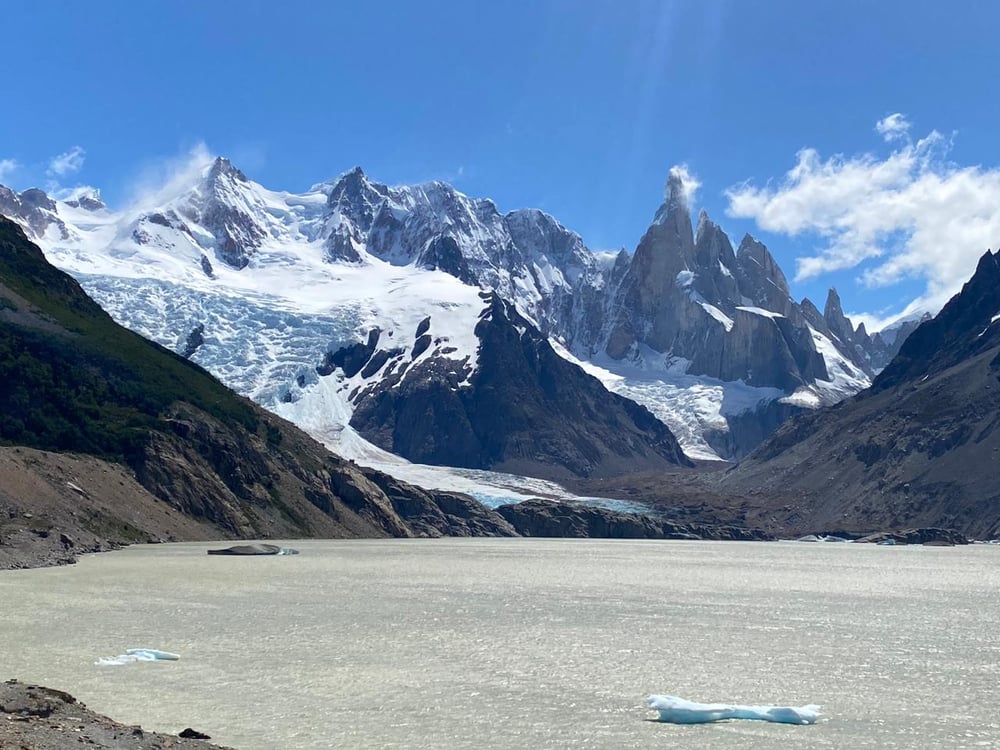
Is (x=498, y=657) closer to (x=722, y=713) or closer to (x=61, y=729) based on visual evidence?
(x=722, y=713)

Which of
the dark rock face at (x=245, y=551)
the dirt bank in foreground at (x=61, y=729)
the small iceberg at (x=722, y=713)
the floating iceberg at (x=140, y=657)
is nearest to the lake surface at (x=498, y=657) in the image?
the small iceberg at (x=722, y=713)

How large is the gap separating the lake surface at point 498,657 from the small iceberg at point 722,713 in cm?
69

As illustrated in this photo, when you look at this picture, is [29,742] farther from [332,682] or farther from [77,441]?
[77,441]

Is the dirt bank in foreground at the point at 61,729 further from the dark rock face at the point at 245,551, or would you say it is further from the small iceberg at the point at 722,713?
the dark rock face at the point at 245,551

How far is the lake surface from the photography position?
4191 cm

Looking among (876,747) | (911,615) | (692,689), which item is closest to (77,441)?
(911,615)

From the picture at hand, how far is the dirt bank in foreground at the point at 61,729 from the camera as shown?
34344mm

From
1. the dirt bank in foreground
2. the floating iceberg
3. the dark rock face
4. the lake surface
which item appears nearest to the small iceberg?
the lake surface

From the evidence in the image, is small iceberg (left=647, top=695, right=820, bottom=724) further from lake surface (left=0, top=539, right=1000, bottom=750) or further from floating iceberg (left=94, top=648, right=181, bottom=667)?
floating iceberg (left=94, top=648, right=181, bottom=667)

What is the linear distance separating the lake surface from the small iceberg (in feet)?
2.27

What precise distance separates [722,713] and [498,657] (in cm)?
1766

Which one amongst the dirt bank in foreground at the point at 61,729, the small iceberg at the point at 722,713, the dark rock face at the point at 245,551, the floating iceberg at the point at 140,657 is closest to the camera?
the dirt bank in foreground at the point at 61,729

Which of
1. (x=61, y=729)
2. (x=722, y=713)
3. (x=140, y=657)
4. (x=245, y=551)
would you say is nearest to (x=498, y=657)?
(x=722, y=713)

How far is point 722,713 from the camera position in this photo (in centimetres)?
4394
